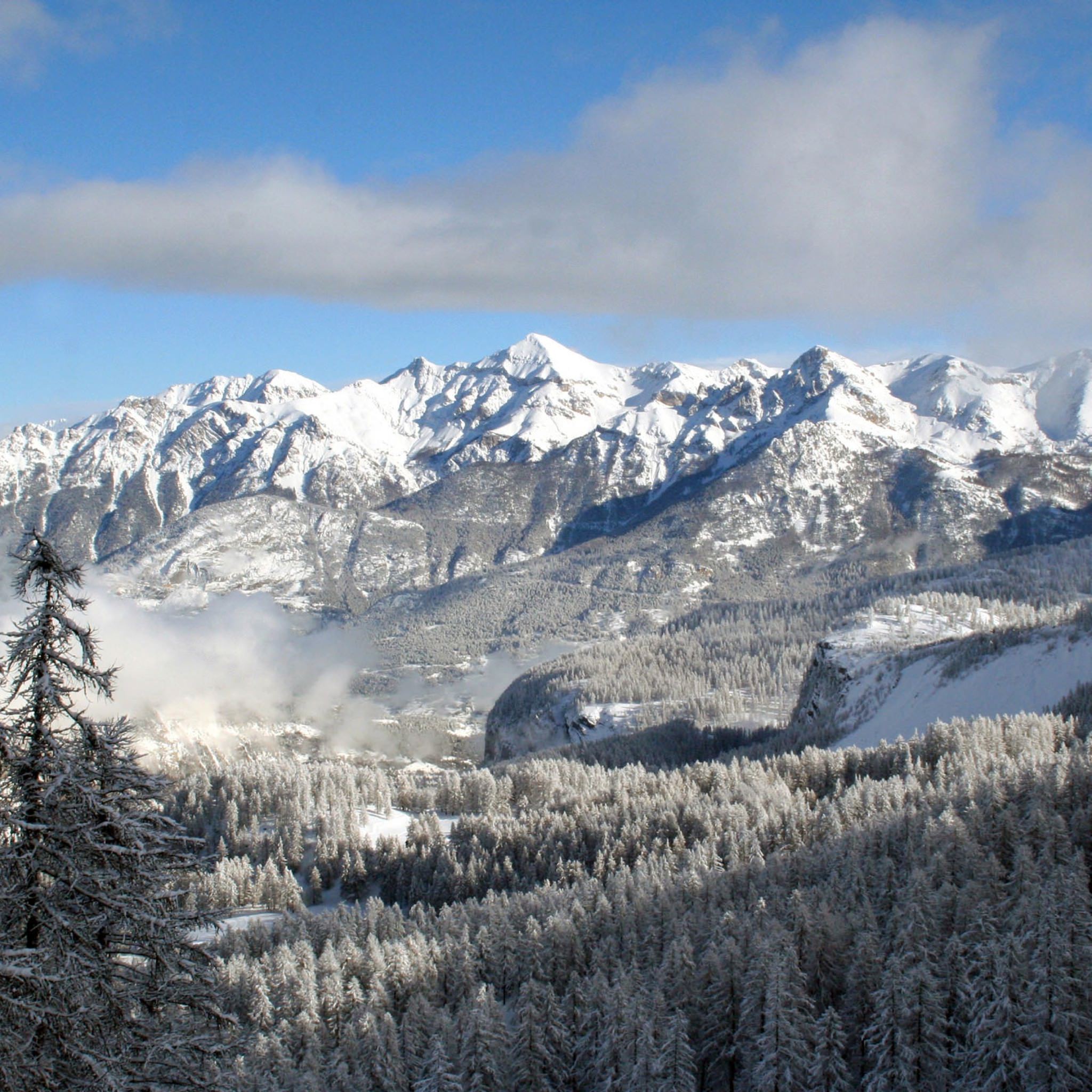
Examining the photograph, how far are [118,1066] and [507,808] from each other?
160877 mm

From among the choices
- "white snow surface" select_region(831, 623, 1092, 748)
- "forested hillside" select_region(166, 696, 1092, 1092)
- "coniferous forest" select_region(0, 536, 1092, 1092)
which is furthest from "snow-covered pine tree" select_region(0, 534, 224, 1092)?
"white snow surface" select_region(831, 623, 1092, 748)

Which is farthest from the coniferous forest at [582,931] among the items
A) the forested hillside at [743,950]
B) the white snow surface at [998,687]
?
the white snow surface at [998,687]

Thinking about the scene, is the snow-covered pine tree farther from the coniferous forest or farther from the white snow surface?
the white snow surface

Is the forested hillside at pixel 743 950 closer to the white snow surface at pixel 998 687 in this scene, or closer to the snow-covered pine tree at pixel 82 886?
the snow-covered pine tree at pixel 82 886

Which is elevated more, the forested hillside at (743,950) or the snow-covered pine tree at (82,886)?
the snow-covered pine tree at (82,886)

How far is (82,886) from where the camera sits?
717 inches

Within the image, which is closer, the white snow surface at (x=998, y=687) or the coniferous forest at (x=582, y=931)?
the coniferous forest at (x=582, y=931)

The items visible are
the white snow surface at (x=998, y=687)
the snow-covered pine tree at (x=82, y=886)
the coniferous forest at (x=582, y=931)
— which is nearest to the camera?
the snow-covered pine tree at (x=82, y=886)

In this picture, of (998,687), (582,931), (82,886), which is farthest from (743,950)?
(998,687)

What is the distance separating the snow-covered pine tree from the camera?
17078 millimetres

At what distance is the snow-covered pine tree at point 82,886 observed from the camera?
17.1 m

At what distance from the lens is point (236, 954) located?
3888 inches

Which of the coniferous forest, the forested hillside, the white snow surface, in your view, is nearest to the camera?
the coniferous forest

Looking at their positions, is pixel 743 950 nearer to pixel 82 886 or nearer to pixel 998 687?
pixel 82 886
